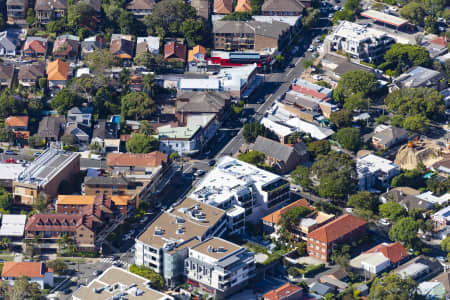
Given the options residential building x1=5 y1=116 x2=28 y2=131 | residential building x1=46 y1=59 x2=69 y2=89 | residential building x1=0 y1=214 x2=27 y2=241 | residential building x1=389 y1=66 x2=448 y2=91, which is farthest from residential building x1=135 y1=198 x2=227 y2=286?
residential building x1=389 y1=66 x2=448 y2=91

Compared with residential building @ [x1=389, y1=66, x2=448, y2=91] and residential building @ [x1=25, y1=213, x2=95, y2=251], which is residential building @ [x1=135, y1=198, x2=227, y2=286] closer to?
residential building @ [x1=25, y1=213, x2=95, y2=251]

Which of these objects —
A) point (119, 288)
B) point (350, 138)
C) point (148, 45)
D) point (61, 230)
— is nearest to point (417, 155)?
point (350, 138)

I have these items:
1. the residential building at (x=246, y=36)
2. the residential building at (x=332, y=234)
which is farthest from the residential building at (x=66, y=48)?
the residential building at (x=332, y=234)

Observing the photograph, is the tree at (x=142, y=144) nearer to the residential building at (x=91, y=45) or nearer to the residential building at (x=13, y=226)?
the residential building at (x=13, y=226)

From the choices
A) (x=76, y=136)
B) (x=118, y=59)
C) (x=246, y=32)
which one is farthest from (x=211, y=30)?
(x=76, y=136)

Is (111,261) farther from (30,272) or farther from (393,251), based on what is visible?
(393,251)

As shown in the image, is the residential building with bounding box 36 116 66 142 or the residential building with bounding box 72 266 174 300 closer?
the residential building with bounding box 72 266 174 300
